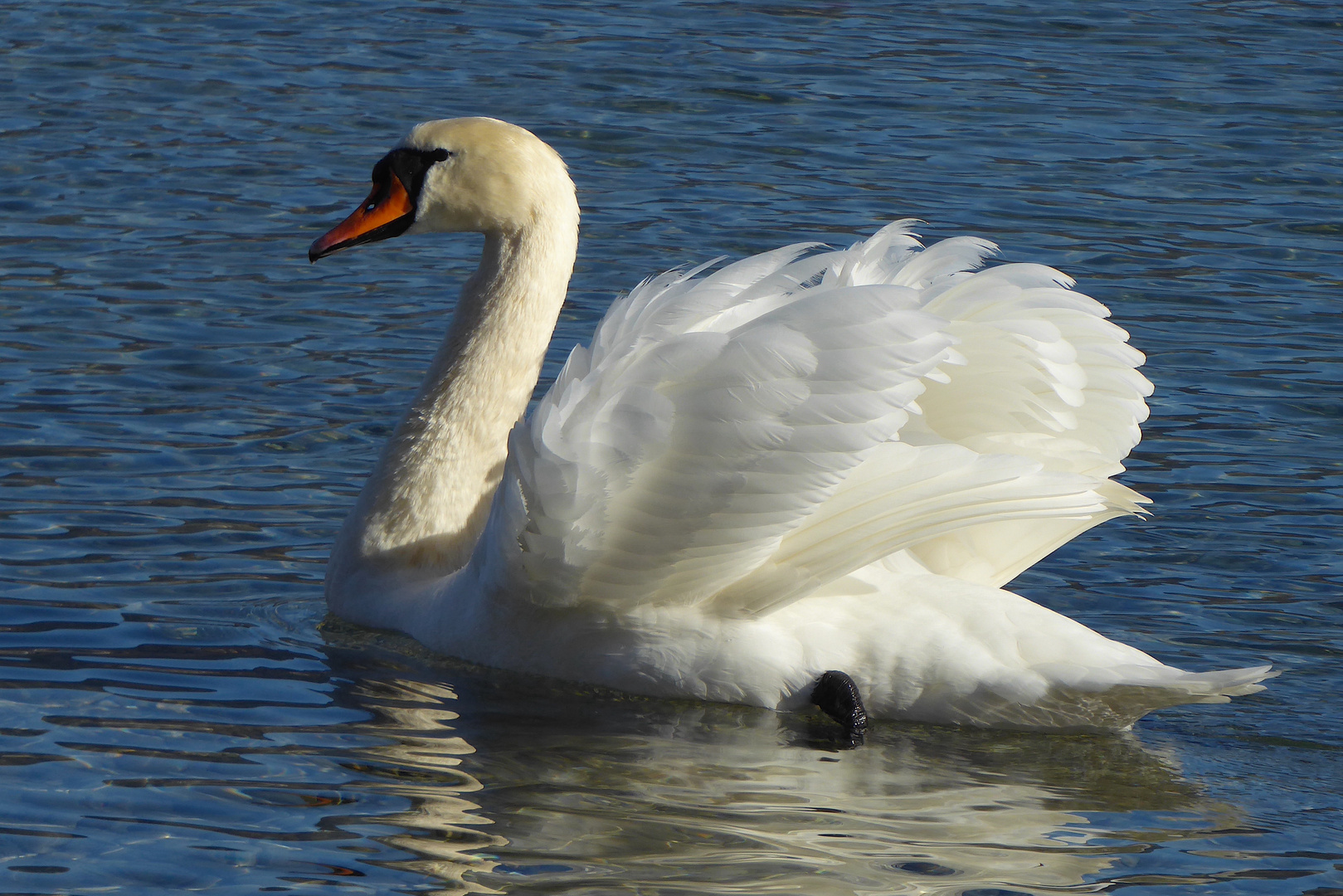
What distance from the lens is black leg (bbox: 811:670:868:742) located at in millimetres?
5418

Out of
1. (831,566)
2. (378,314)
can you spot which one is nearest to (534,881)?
(831,566)

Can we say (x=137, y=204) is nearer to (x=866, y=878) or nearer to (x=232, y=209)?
(x=232, y=209)

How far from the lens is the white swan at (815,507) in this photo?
523 centimetres

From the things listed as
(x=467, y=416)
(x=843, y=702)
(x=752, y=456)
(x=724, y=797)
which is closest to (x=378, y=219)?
(x=467, y=416)

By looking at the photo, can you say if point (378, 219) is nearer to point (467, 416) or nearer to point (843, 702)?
point (467, 416)

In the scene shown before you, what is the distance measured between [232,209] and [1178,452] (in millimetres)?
4958

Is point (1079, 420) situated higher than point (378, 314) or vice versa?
point (378, 314)

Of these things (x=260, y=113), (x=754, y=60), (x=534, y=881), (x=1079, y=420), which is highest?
(x=754, y=60)

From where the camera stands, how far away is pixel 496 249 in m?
6.52

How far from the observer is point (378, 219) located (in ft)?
22.0

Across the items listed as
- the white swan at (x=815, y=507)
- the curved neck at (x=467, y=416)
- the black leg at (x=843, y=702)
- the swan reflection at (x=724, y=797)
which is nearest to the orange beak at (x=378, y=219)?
the curved neck at (x=467, y=416)

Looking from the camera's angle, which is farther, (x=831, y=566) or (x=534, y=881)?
(x=831, y=566)

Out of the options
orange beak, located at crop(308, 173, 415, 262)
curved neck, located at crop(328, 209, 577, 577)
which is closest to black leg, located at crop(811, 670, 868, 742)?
curved neck, located at crop(328, 209, 577, 577)

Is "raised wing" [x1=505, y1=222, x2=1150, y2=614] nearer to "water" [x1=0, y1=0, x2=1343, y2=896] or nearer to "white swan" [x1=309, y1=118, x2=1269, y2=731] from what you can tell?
"white swan" [x1=309, y1=118, x2=1269, y2=731]
